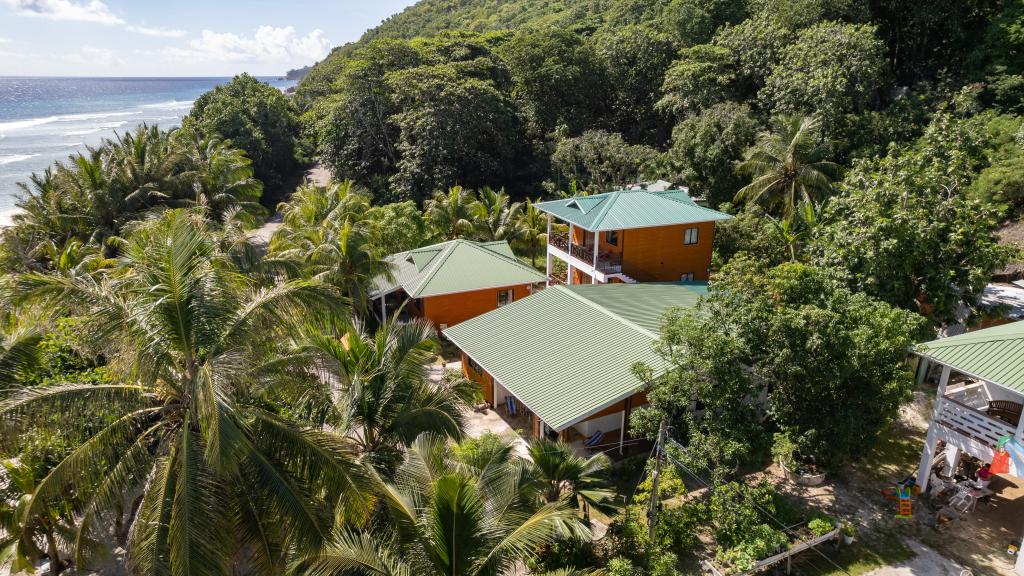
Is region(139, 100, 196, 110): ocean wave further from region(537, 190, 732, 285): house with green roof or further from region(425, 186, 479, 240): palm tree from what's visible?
region(537, 190, 732, 285): house with green roof

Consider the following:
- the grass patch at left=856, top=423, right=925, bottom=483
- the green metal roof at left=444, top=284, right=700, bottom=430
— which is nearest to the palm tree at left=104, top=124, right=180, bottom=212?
the green metal roof at left=444, top=284, right=700, bottom=430

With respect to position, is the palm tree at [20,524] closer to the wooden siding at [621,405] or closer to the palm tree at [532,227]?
the wooden siding at [621,405]

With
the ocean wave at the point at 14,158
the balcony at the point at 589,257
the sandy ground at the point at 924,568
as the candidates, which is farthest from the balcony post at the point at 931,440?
the ocean wave at the point at 14,158

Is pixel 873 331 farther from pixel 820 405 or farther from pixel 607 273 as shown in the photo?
pixel 607 273

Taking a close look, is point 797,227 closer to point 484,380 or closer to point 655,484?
point 484,380

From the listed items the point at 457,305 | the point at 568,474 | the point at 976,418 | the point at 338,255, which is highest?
the point at 338,255

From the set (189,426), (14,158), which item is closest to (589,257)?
(189,426)
